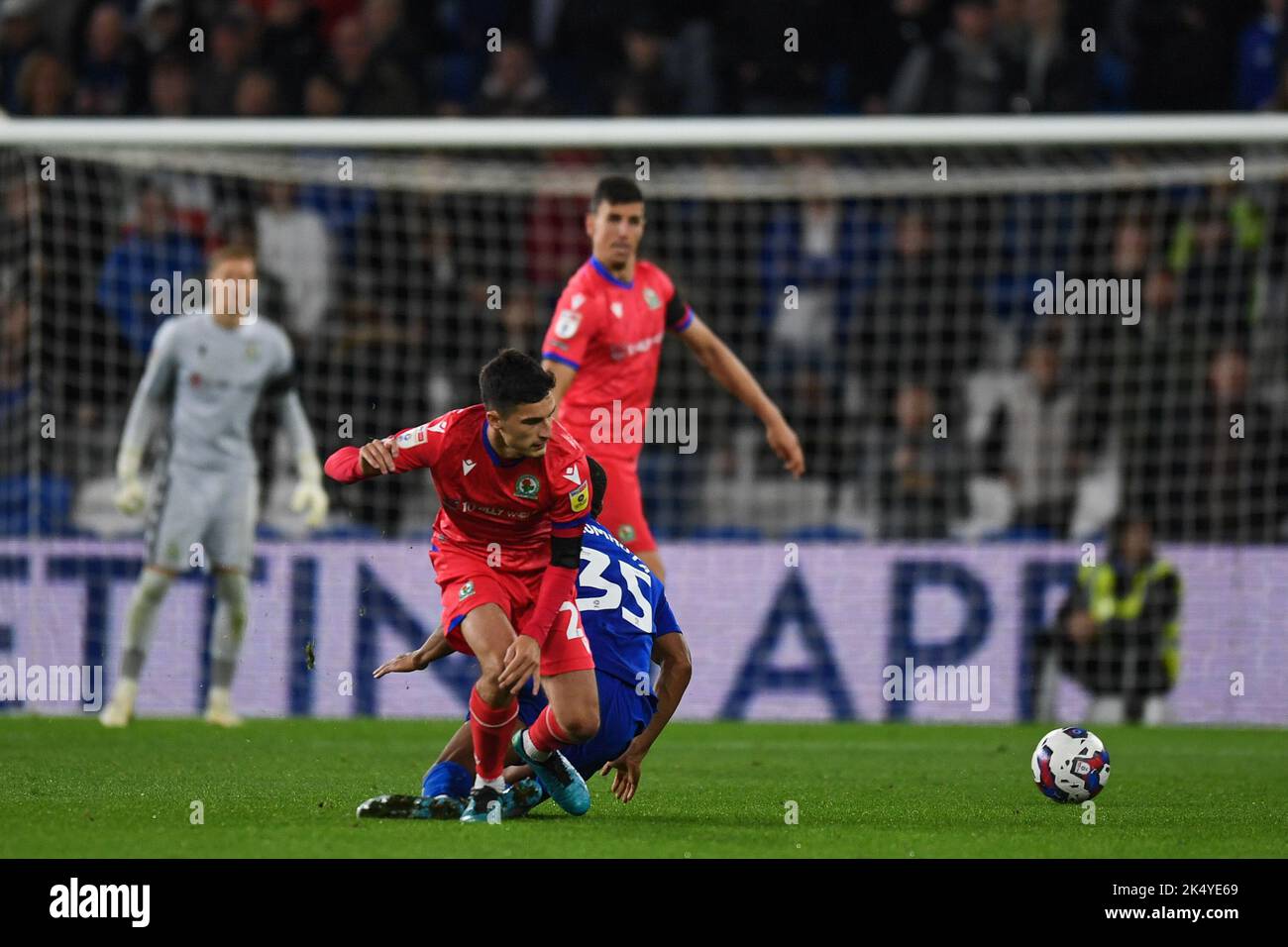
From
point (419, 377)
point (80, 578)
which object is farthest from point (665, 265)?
point (80, 578)

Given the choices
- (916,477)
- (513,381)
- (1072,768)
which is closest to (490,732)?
(513,381)

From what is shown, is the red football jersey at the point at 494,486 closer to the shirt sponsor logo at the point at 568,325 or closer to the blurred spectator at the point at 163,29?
the shirt sponsor logo at the point at 568,325

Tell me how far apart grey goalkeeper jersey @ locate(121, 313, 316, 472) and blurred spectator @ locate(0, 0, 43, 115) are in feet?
17.3

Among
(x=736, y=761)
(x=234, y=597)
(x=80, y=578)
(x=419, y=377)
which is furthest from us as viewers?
(x=419, y=377)

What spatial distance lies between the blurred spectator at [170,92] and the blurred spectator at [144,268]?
1100 millimetres

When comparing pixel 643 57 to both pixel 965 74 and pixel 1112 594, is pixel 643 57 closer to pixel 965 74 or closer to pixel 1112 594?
pixel 965 74

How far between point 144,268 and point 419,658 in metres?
7.52

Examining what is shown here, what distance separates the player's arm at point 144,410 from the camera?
9984 mm

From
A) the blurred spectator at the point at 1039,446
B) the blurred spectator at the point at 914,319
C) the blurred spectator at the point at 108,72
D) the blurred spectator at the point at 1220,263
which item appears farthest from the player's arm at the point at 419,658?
the blurred spectator at the point at 108,72

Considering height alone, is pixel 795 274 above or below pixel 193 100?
below

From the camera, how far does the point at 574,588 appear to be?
6.36 meters

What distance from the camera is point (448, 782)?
6332 mm

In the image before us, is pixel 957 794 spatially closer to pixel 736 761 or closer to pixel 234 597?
pixel 736 761

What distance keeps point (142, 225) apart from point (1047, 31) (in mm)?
6361
